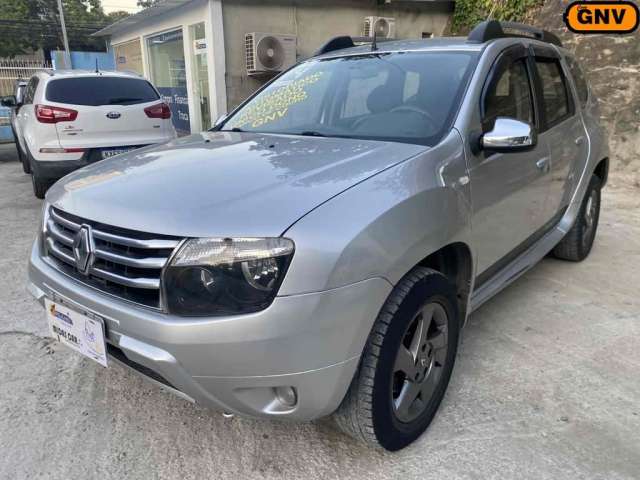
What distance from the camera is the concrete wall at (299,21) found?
10.0 metres

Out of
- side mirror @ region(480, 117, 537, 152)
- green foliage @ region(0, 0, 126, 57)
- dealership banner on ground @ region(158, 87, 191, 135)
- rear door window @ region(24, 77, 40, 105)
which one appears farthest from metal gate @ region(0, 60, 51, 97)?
green foliage @ region(0, 0, 126, 57)

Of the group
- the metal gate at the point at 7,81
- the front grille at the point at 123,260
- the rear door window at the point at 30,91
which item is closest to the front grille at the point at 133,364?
the front grille at the point at 123,260

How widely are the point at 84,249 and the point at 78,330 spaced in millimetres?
335

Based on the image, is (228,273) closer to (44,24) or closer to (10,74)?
(10,74)

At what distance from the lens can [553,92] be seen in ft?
11.4

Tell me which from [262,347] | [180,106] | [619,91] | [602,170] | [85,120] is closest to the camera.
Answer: [262,347]

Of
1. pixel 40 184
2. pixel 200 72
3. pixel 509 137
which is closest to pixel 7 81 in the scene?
pixel 200 72

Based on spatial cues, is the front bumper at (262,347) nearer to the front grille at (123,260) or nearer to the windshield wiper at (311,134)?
the front grille at (123,260)

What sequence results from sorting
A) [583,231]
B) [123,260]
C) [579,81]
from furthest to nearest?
1. [583,231]
2. [579,81]
3. [123,260]

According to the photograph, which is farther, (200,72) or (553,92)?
(200,72)

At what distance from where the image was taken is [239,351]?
5.41 ft

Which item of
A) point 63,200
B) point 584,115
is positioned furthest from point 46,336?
point 584,115

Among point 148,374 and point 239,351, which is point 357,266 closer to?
point 239,351

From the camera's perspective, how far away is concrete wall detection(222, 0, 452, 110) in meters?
10.0
